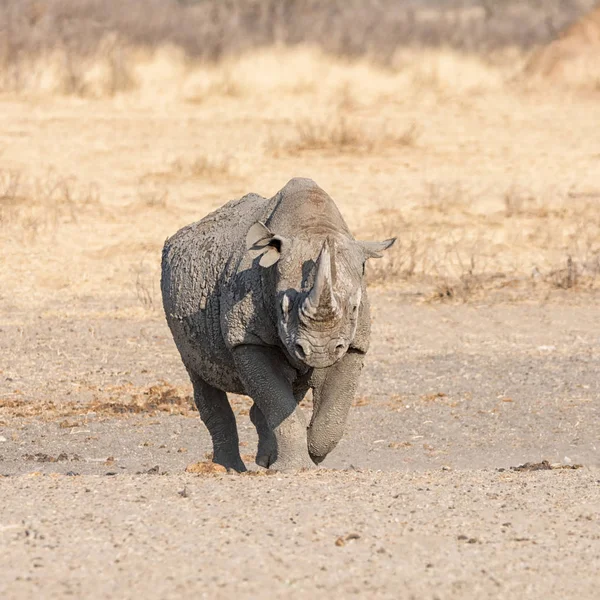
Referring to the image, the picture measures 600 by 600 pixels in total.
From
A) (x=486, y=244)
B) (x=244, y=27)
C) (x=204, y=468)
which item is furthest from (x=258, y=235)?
(x=244, y=27)

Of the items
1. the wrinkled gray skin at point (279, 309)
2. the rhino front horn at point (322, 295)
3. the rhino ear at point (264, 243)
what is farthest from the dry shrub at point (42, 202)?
the rhino front horn at point (322, 295)

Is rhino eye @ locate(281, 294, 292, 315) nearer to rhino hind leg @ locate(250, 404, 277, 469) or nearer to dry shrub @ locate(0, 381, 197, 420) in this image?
rhino hind leg @ locate(250, 404, 277, 469)

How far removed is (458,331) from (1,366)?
14.5 feet

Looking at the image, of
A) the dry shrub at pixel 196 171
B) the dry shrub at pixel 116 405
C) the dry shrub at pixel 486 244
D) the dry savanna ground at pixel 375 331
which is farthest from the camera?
the dry shrub at pixel 196 171

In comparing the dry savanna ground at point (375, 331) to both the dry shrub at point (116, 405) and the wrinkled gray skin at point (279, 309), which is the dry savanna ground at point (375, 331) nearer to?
the dry shrub at point (116, 405)

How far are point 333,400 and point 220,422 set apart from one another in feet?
4.88

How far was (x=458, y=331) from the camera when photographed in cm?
1449

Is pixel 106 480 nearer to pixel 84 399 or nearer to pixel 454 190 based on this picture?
pixel 84 399

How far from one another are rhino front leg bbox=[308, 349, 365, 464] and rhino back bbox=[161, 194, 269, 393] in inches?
21.9

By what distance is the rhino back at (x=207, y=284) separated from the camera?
8.30 meters

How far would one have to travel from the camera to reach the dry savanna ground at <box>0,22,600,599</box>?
611 cm

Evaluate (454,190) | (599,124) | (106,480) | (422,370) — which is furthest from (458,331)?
(599,124)

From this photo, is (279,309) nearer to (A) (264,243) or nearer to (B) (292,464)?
(A) (264,243)

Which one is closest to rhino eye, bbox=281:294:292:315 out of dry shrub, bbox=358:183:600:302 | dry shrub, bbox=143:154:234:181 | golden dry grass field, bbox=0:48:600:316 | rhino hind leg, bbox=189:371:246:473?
rhino hind leg, bbox=189:371:246:473
